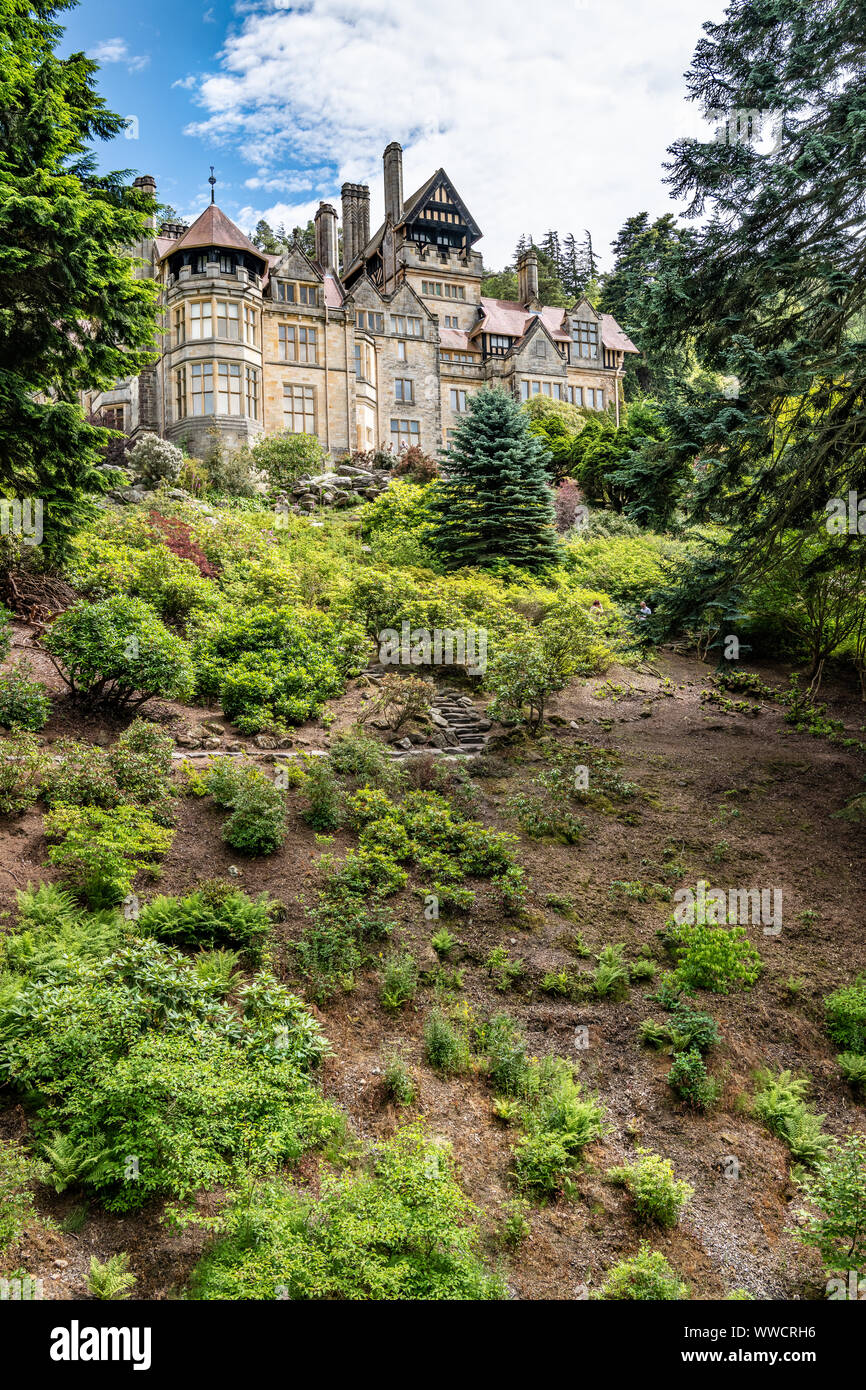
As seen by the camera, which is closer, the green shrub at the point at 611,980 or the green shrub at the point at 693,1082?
the green shrub at the point at 693,1082

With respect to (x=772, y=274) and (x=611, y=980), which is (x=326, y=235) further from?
(x=611, y=980)

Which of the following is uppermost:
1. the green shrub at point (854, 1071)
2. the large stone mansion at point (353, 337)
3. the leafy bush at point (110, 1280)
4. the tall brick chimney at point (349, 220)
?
the tall brick chimney at point (349, 220)

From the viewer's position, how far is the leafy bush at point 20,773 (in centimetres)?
970

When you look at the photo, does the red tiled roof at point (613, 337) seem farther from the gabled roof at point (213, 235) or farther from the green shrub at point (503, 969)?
the green shrub at point (503, 969)

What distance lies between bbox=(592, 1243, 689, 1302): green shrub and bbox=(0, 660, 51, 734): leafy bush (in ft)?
29.4

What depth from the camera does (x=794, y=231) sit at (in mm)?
11914

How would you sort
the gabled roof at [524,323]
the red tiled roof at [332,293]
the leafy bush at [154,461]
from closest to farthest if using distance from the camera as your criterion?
1. the leafy bush at [154,461]
2. the red tiled roof at [332,293]
3. the gabled roof at [524,323]

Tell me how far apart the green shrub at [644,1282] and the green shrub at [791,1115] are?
210 cm

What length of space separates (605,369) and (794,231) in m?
36.2

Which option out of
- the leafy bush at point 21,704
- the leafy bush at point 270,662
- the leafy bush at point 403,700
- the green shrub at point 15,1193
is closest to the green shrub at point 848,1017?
the green shrub at point 15,1193

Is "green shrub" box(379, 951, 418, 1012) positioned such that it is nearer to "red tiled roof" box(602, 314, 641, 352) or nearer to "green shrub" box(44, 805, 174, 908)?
"green shrub" box(44, 805, 174, 908)

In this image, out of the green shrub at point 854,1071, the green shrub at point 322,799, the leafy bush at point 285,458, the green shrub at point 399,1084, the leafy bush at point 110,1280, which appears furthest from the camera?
the leafy bush at point 285,458

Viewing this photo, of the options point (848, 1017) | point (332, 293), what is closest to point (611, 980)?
point (848, 1017)
